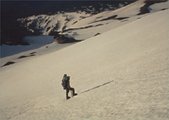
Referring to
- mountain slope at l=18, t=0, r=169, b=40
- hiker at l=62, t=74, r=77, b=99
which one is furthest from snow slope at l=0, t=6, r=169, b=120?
mountain slope at l=18, t=0, r=169, b=40

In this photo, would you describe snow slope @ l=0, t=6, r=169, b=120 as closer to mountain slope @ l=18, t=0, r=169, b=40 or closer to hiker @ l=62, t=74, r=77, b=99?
hiker @ l=62, t=74, r=77, b=99

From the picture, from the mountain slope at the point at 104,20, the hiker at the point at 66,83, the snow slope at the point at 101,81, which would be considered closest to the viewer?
the snow slope at the point at 101,81

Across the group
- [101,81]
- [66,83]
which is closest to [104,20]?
[101,81]

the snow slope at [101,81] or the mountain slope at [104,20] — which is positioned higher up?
the mountain slope at [104,20]

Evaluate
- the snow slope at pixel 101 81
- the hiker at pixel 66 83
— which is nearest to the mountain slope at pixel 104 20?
the snow slope at pixel 101 81

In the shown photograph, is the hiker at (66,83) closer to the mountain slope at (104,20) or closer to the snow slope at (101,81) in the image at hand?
the snow slope at (101,81)

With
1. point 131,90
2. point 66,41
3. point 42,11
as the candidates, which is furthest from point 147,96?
point 42,11

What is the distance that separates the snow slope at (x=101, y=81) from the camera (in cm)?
1534

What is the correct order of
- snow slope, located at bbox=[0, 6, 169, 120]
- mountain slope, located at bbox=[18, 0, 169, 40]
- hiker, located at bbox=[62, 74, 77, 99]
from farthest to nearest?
mountain slope, located at bbox=[18, 0, 169, 40] → hiker, located at bbox=[62, 74, 77, 99] → snow slope, located at bbox=[0, 6, 169, 120]

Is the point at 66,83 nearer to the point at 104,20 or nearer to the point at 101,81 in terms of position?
the point at 101,81

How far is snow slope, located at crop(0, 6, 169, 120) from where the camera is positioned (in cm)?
1534

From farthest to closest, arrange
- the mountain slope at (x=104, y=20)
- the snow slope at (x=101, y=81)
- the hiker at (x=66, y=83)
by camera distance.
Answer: the mountain slope at (x=104, y=20) → the hiker at (x=66, y=83) → the snow slope at (x=101, y=81)

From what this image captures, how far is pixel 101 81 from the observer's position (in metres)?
22.0

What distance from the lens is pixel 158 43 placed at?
2631cm
